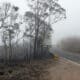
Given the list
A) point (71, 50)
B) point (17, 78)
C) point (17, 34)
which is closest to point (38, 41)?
point (17, 34)

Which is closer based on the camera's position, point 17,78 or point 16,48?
point 17,78

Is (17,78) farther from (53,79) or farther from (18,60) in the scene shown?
(18,60)

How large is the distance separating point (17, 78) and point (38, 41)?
84.4ft

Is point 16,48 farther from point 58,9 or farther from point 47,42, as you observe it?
point 58,9

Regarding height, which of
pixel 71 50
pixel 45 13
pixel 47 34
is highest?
pixel 45 13

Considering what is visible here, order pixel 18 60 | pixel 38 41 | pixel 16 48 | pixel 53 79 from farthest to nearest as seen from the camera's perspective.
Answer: pixel 38 41
pixel 16 48
pixel 18 60
pixel 53 79

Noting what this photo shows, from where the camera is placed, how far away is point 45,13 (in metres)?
48.7

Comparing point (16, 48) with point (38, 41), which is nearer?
point (16, 48)

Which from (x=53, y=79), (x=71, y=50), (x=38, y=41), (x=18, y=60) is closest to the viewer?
(x=53, y=79)

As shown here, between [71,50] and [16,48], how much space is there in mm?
17413

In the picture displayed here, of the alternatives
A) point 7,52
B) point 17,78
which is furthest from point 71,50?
point 17,78

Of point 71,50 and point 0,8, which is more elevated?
point 0,8

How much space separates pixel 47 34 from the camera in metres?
49.0

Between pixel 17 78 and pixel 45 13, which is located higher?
pixel 45 13
